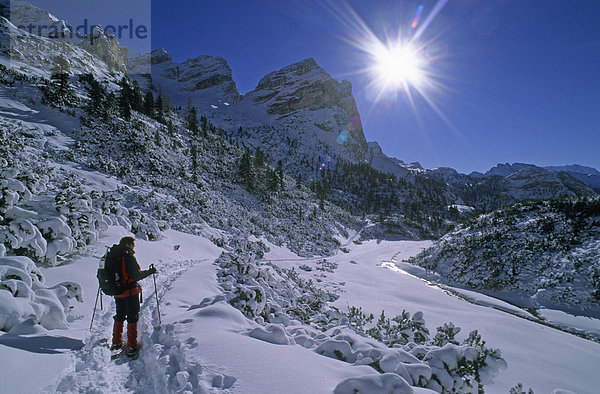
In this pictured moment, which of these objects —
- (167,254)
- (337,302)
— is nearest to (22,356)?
(167,254)

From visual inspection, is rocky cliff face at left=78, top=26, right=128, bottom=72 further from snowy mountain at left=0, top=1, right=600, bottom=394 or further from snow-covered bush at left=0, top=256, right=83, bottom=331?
snow-covered bush at left=0, top=256, right=83, bottom=331

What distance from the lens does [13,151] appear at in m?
18.1

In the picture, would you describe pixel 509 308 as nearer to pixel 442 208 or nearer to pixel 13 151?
pixel 13 151

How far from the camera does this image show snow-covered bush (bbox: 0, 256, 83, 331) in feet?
13.7

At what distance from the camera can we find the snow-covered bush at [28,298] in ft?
13.7

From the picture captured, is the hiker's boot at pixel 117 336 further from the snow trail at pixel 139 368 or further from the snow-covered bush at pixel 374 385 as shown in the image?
the snow-covered bush at pixel 374 385

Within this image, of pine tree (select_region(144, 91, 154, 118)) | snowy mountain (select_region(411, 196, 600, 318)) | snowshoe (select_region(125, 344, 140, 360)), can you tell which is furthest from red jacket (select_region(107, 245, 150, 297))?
pine tree (select_region(144, 91, 154, 118))

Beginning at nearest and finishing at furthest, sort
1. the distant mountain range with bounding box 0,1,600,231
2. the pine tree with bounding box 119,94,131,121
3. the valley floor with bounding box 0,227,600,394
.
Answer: the valley floor with bounding box 0,227,600,394
the pine tree with bounding box 119,94,131,121
the distant mountain range with bounding box 0,1,600,231

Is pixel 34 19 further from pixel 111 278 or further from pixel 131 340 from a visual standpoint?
pixel 131 340

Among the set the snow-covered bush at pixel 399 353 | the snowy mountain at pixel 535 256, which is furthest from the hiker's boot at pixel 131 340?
the snowy mountain at pixel 535 256

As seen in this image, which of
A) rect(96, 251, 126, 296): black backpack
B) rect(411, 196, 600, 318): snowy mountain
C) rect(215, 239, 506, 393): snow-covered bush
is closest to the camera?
rect(96, 251, 126, 296): black backpack

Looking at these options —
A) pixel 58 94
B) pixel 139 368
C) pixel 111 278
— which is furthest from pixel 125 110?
pixel 139 368

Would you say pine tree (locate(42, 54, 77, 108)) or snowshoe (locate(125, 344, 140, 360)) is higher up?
pine tree (locate(42, 54, 77, 108))

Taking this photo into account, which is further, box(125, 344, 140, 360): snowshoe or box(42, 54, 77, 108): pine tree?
box(42, 54, 77, 108): pine tree
